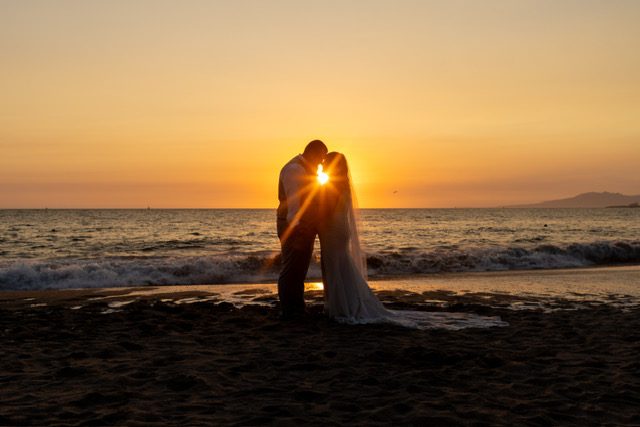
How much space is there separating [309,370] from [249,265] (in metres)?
12.9

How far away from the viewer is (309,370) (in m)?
5.38

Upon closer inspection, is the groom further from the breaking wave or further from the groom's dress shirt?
the breaking wave

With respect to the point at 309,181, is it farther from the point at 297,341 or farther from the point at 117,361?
the point at 117,361

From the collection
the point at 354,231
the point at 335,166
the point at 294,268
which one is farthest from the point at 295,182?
the point at 294,268

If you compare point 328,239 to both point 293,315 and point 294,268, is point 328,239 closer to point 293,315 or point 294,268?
point 294,268

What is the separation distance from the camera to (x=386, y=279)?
15664 mm

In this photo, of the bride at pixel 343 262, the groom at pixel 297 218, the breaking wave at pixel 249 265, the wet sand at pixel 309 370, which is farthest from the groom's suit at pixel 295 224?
the breaking wave at pixel 249 265

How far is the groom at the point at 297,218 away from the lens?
8.23m

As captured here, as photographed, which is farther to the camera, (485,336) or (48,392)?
(485,336)

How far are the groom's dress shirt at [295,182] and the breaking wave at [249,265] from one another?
858 cm

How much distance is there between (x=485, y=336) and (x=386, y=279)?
8.71 m

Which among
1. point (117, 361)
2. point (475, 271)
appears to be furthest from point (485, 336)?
point (475, 271)

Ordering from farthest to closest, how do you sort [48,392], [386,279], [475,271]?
[475,271] < [386,279] < [48,392]

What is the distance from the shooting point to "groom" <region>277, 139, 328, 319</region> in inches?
324
